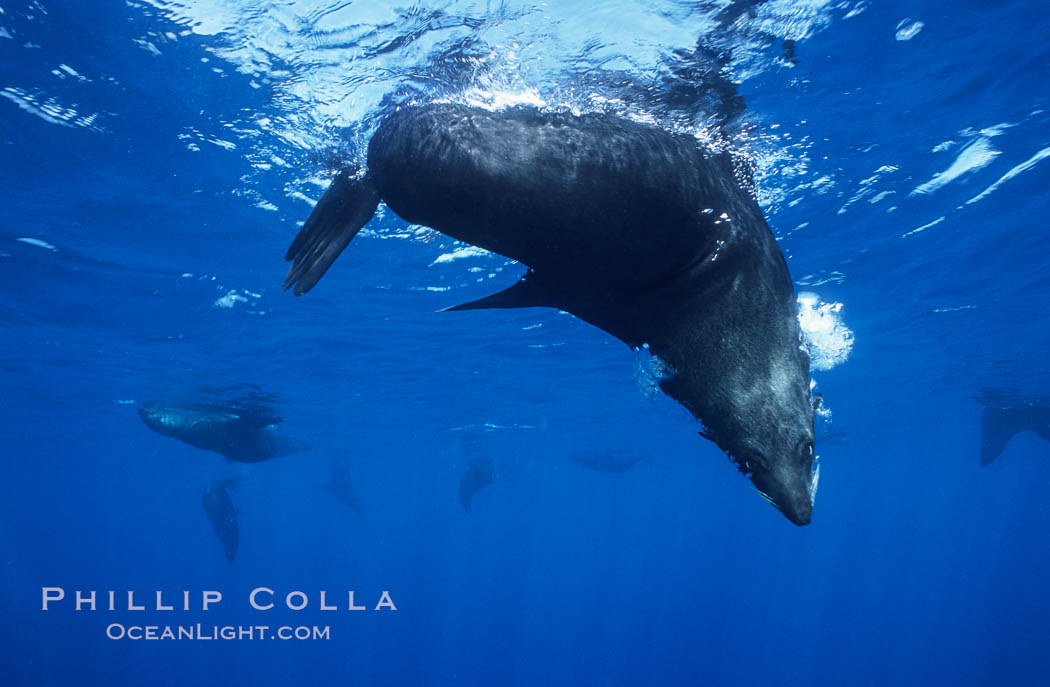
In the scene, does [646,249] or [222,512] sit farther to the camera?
[222,512]

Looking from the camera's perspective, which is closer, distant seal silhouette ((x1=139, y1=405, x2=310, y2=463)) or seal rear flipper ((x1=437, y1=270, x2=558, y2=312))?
seal rear flipper ((x1=437, y1=270, x2=558, y2=312))

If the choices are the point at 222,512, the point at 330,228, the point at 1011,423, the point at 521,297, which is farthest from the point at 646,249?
the point at 1011,423

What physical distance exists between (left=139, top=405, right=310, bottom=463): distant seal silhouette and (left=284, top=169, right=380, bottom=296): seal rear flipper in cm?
1558

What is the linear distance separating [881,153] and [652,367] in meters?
8.95

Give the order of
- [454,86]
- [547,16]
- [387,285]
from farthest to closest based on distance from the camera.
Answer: [387,285] → [454,86] → [547,16]

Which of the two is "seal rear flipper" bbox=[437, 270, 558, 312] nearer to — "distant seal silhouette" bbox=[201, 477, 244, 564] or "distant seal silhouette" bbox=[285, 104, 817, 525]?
"distant seal silhouette" bbox=[285, 104, 817, 525]

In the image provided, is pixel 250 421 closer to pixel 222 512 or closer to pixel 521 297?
pixel 222 512

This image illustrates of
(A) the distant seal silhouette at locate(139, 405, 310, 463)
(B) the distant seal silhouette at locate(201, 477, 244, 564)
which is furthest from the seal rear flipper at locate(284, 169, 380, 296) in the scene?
(B) the distant seal silhouette at locate(201, 477, 244, 564)

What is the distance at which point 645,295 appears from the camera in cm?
236

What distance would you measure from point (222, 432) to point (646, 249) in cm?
1879

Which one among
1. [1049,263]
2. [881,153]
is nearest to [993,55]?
[881,153]

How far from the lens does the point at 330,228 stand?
4.07 m

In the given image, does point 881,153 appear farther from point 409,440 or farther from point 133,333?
point 409,440

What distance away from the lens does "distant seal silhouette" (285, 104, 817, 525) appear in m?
2.03
